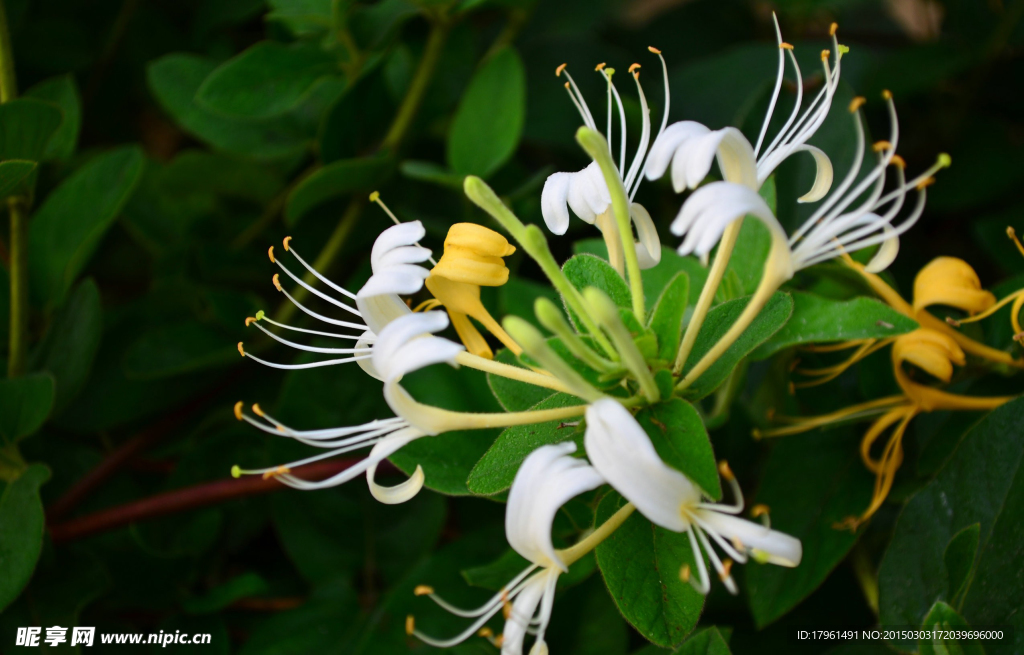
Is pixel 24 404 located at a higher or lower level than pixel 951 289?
lower

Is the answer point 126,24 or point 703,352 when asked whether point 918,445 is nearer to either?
point 703,352

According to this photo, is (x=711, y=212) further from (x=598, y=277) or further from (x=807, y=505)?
(x=807, y=505)

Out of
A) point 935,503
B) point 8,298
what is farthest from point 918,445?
point 8,298

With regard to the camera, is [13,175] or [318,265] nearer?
[13,175]

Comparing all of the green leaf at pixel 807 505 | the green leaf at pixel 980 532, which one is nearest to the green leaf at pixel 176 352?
the green leaf at pixel 807 505

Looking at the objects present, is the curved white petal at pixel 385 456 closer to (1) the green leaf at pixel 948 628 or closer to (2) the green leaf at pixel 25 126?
(1) the green leaf at pixel 948 628

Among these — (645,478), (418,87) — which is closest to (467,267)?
(645,478)

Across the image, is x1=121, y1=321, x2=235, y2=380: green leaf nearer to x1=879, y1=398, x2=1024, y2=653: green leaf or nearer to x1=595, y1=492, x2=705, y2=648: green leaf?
x1=595, y1=492, x2=705, y2=648: green leaf
